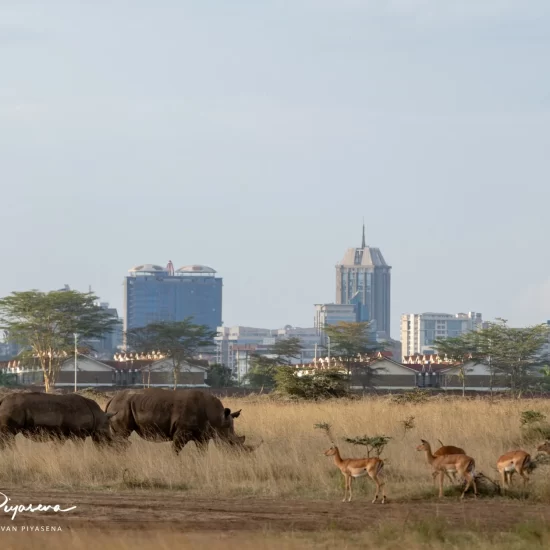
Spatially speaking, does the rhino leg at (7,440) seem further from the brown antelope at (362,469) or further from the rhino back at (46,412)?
the brown antelope at (362,469)

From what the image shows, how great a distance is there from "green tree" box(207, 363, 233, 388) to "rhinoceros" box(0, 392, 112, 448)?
263 ft

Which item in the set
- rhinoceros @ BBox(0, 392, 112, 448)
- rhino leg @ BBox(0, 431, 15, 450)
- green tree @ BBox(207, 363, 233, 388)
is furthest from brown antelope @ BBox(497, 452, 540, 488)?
green tree @ BBox(207, 363, 233, 388)

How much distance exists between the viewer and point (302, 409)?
3184cm

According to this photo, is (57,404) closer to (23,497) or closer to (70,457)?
(70,457)

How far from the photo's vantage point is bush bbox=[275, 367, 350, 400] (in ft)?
131

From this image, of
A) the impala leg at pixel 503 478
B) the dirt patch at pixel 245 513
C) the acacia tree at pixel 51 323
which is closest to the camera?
the dirt patch at pixel 245 513

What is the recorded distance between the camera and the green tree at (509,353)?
9825cm

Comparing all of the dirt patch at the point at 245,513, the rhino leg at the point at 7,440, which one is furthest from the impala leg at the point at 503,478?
the rhino leg at the point at 7,440

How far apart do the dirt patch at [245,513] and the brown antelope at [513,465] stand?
0.56 meters

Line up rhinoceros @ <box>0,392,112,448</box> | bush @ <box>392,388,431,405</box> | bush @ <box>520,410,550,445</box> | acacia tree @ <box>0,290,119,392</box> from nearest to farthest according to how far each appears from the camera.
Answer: rhinoceros @ <box>0,392,112,448</box>
bush @ <box>520,410,550,445</box>
bush @ <box>392,388,431,405</box>
acacia tree @ <box>0,290,119,392</box>

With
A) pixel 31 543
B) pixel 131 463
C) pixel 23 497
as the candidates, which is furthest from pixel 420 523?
pixel 131 463

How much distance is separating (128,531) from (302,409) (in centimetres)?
1875

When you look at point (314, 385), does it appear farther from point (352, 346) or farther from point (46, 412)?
point (352, 346)

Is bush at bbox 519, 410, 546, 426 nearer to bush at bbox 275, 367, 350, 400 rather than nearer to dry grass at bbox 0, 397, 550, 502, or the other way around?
dry grass at bbox 0, 397, 550, 502
